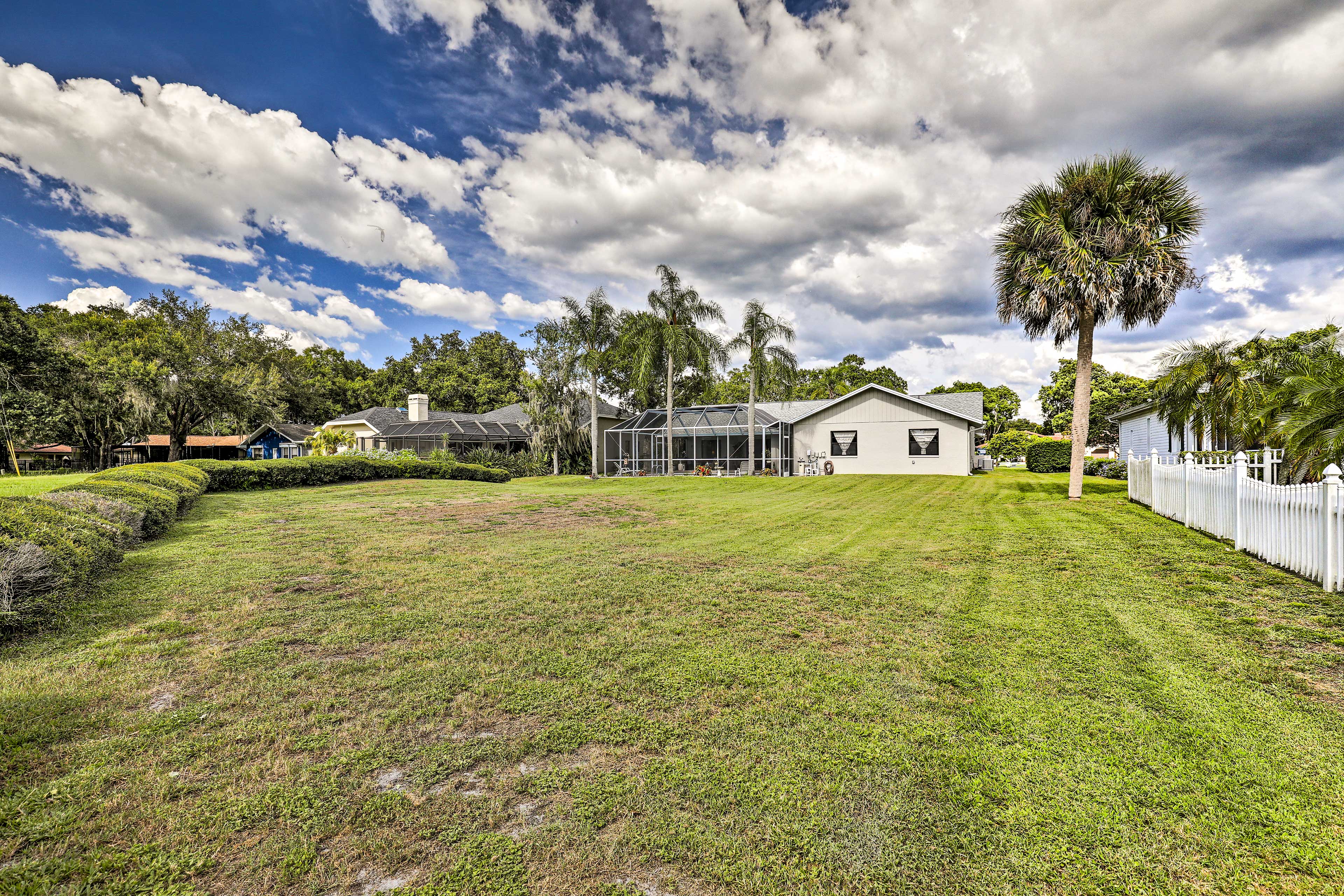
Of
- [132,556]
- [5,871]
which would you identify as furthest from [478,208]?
[5,871]

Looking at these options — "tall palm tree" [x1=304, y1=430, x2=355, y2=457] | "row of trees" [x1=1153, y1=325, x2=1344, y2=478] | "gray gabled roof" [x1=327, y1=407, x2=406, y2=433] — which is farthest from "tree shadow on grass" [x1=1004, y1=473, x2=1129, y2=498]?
"gray gabled roof" [x1=327, y1=407, x2=406, y2=433]

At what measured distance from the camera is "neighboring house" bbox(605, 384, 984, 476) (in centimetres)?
2547

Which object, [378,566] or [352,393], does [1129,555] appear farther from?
[352,393]

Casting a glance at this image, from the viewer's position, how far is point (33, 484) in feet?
39.6

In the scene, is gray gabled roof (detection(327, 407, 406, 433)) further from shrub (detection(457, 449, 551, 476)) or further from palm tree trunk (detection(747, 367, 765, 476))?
palm tree trunk (detection(747, 367, 765, 476))

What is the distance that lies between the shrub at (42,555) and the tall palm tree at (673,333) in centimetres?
2141

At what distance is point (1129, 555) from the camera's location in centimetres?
746

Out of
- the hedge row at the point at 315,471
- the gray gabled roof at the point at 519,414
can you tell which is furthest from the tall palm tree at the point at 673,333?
the hedge row at the point at 315,471

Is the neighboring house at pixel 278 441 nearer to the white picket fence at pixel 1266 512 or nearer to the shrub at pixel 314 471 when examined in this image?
the shrub at pixel 314 471

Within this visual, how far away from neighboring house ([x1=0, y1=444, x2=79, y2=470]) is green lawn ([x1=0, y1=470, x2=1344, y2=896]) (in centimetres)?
4063

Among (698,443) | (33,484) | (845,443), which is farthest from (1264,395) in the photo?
(33,484)

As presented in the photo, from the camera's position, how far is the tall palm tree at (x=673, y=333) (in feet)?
86.0

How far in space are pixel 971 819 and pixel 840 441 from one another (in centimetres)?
2603

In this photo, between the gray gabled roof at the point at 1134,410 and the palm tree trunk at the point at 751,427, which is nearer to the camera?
the gray gabled roof at the point at 1134,410
